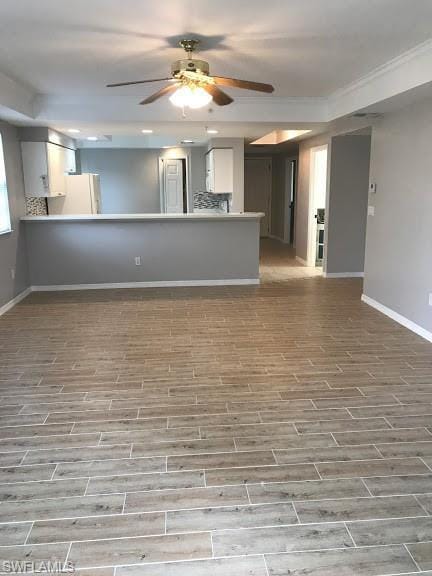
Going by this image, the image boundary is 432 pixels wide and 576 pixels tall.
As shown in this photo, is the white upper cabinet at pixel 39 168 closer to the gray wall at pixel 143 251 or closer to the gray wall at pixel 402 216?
the gray wall at pixel 143 251

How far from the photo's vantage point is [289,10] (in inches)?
107

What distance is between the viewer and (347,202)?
7039 millimetres

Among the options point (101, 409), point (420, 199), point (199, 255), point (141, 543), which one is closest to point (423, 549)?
point (141, 543)

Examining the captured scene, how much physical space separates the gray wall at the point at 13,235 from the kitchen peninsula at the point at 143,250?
26cm

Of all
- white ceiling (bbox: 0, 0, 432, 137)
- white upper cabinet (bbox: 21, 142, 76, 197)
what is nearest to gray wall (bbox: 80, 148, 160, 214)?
white upper cabinet (bbox: 21, 142, 76, 197)

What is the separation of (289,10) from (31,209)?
4.78 meters

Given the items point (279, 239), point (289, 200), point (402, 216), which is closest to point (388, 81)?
point (402, 216)

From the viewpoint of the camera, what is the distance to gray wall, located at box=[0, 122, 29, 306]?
5.41 meters

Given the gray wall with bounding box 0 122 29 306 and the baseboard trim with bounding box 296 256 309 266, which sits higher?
the gray wall with bounding box 0 122 29 306

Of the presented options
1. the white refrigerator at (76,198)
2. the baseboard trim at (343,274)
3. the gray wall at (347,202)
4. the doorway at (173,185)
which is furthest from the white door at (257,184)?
the white refrigerator at (76,198)

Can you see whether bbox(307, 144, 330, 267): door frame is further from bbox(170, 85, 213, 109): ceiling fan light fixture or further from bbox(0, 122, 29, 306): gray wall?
bbox(170, 85, 213, 109): ceiling fan light fixture

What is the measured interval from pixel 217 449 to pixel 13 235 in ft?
14.4

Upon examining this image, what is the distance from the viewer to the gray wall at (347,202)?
6875mm

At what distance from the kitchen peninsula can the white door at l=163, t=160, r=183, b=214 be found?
3.56 meters
